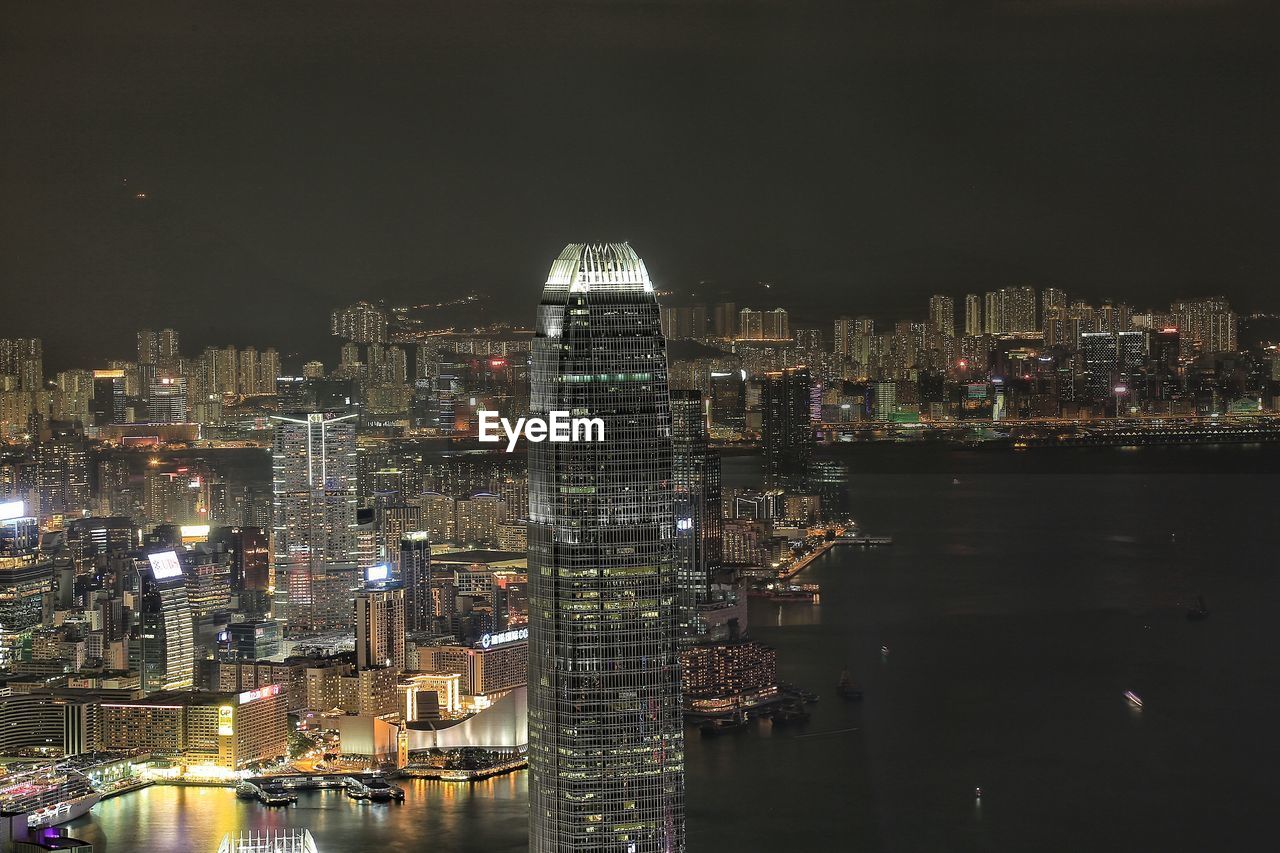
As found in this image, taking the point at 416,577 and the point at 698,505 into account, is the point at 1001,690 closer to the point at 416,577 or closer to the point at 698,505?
the point at 698,505

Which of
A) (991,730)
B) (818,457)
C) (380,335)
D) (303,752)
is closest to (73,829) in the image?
(303,752)

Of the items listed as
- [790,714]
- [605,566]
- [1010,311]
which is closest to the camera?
[605,566]

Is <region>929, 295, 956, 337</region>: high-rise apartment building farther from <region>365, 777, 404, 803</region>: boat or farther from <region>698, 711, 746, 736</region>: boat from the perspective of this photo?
<region>365, 777, 404, 803</region>: boat

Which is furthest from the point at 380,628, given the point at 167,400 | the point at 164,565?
the point at 167,400

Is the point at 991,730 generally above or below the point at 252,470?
below

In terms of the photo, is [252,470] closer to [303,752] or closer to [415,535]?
[415,535]

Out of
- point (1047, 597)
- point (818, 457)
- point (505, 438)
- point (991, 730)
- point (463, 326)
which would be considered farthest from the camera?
point (818, 457)


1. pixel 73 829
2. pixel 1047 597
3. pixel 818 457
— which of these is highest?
pixel 818 457
